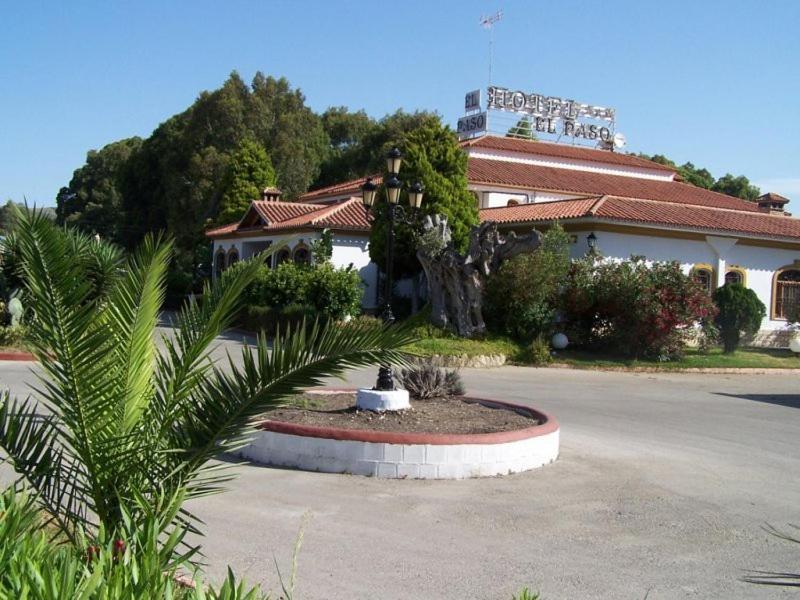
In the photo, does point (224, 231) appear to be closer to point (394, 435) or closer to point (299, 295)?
point (299, 295)

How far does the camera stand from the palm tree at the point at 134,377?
4422mm

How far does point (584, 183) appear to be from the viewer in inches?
1596

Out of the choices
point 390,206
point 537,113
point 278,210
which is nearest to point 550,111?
point 537,113

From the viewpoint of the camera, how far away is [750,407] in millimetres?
16719

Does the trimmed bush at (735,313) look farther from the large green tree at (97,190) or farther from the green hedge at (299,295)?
the large green tree at (97,190)

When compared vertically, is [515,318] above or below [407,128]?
below

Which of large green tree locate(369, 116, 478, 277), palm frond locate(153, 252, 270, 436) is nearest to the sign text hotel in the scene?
large green tree locate(369, 116, 478, 277)

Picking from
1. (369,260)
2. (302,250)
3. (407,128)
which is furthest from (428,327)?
(407,128)

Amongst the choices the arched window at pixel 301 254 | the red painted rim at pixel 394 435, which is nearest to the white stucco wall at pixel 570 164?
the arched window at pixel 301 254

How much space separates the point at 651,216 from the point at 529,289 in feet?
21.1

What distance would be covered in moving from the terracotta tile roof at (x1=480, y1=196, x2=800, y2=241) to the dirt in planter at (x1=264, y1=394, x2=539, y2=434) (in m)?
15.5

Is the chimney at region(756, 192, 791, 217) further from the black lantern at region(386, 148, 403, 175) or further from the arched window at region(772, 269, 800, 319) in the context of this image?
the black lantern at region(386, 148, 403, 175)

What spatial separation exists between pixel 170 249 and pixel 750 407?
14467 millimetres

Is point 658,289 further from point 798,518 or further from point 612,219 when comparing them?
point 798,518
